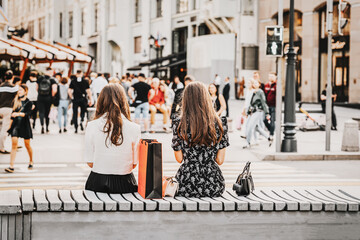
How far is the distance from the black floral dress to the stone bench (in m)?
0.13

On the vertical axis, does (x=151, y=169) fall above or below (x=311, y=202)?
above

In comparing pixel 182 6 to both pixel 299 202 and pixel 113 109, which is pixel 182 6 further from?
pixel 299 202

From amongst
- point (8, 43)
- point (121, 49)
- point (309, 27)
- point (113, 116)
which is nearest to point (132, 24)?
point (121, 49)

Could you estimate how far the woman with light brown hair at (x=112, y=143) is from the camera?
6.22 meters

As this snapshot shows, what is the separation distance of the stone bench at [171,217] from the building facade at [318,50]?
33.6 meters

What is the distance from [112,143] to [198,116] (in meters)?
0.89

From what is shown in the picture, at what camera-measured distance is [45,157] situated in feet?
47.5

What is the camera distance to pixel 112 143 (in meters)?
6.22

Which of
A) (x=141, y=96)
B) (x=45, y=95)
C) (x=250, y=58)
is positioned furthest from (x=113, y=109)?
(x=250, y=58)

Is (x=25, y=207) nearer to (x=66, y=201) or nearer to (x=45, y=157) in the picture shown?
(x=66, y=201)

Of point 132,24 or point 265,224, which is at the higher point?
point 132,24

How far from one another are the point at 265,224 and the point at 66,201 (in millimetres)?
A: 1871

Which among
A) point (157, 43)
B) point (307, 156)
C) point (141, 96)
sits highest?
point (157, 43)

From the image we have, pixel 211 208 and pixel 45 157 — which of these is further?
pixel 45 157
